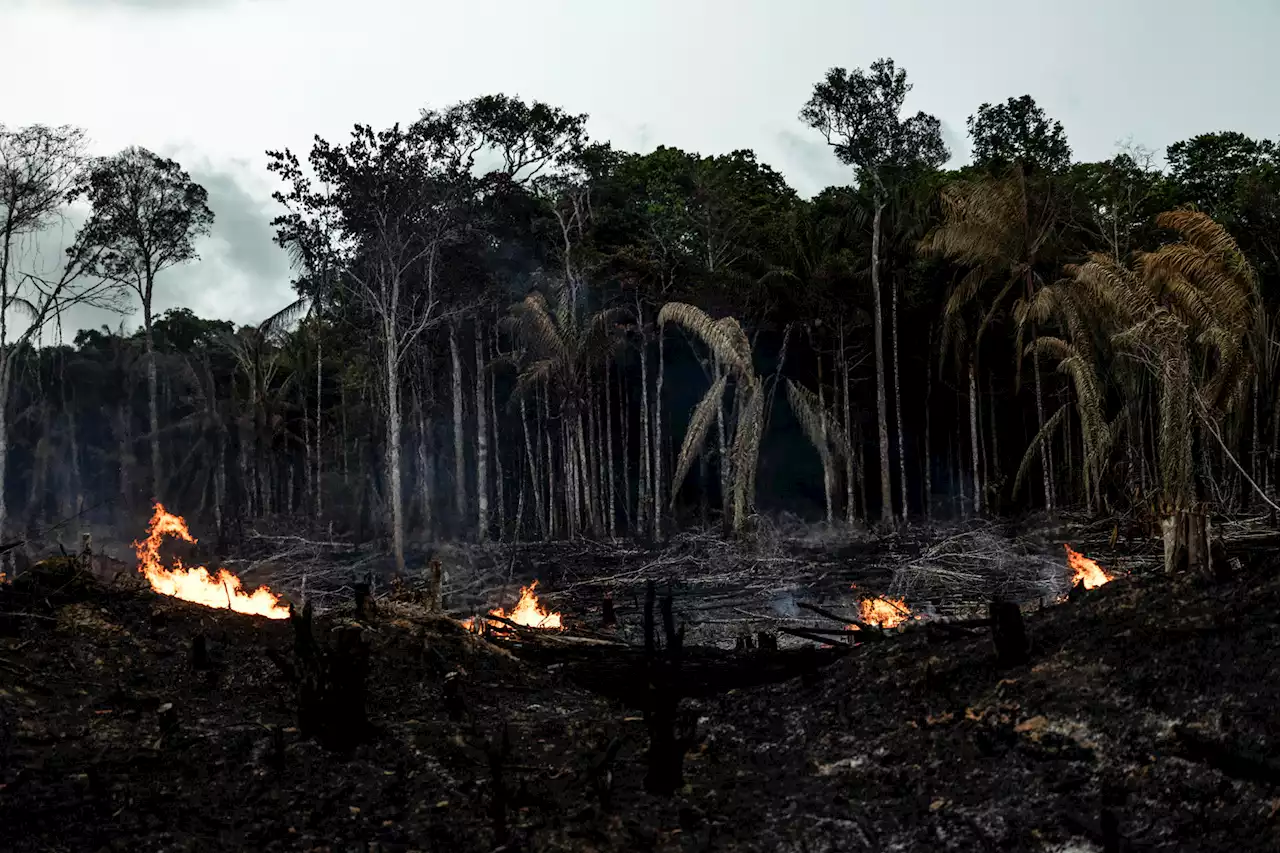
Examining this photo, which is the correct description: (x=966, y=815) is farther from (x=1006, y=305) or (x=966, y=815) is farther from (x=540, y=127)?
(x=540, y=127)

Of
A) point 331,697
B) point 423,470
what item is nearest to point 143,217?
point 423,470

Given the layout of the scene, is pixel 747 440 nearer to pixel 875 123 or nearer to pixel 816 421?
pixel 816 421

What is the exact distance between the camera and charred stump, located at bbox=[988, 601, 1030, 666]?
7.82 meters

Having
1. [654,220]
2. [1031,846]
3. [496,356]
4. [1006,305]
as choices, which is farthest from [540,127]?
[1031,846]

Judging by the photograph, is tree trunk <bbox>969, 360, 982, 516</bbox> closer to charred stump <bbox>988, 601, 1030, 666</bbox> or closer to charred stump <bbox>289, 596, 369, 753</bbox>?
charred stump <bbox>988, 601, 1030, 666</bbox>

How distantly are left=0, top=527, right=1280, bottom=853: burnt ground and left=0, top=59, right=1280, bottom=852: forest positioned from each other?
0.04 metres

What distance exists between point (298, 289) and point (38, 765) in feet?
65.5

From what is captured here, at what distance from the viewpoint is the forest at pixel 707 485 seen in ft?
21.4

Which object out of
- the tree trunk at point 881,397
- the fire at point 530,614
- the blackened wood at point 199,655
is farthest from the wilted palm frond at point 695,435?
the blackened wood at point 199,655

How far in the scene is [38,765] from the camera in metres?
6.98

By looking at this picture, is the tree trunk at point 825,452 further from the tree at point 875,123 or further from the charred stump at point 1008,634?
the charred stump at point 1008,634

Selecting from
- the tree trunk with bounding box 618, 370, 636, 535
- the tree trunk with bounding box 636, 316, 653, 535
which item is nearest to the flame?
the tree trunk with bounding box 636, 316, 653, 535

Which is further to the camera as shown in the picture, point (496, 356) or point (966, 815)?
point (496, 356)

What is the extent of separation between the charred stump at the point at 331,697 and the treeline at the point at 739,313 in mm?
12250
